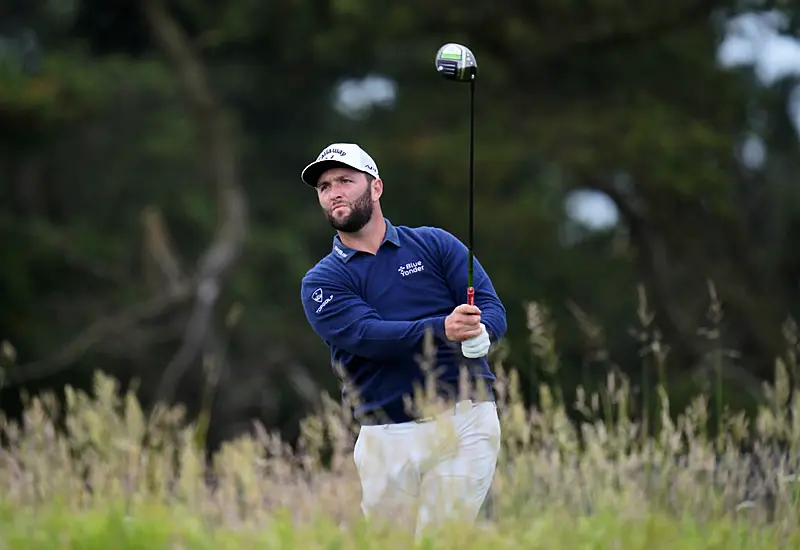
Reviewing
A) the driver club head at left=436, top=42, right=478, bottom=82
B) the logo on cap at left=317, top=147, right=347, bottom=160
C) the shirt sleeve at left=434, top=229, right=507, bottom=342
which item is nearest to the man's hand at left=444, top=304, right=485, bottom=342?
the shirt sleeve at left=434, top=229, right=507, bottom=342

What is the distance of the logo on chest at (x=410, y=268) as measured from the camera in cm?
560

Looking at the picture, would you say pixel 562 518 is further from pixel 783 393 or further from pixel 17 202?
pixel 17 202

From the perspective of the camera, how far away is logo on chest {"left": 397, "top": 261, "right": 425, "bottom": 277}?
5.60m

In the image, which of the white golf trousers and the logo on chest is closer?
the white golf trousers

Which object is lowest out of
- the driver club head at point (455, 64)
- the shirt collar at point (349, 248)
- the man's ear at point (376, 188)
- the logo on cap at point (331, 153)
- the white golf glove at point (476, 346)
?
the white golf glove at point (476, 346)

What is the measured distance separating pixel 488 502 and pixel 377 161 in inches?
472

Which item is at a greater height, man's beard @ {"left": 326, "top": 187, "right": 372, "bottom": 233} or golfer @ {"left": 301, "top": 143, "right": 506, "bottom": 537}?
man's beard @ {"left": 326, "top": 187, "right": 372, "bottom": 233}

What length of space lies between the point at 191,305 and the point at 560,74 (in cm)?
541

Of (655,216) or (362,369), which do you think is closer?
(362,369)

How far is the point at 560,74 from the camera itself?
1844cm

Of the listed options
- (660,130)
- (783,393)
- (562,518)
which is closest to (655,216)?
(660,130)

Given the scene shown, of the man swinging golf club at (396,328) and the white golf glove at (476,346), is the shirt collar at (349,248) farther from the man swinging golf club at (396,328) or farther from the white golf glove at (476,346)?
the white golf glove at (476,346)

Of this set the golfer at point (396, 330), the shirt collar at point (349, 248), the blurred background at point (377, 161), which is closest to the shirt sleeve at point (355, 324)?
the golfer at point (396, 330)

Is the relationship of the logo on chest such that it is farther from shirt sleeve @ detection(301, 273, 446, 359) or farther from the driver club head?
the driver club head
